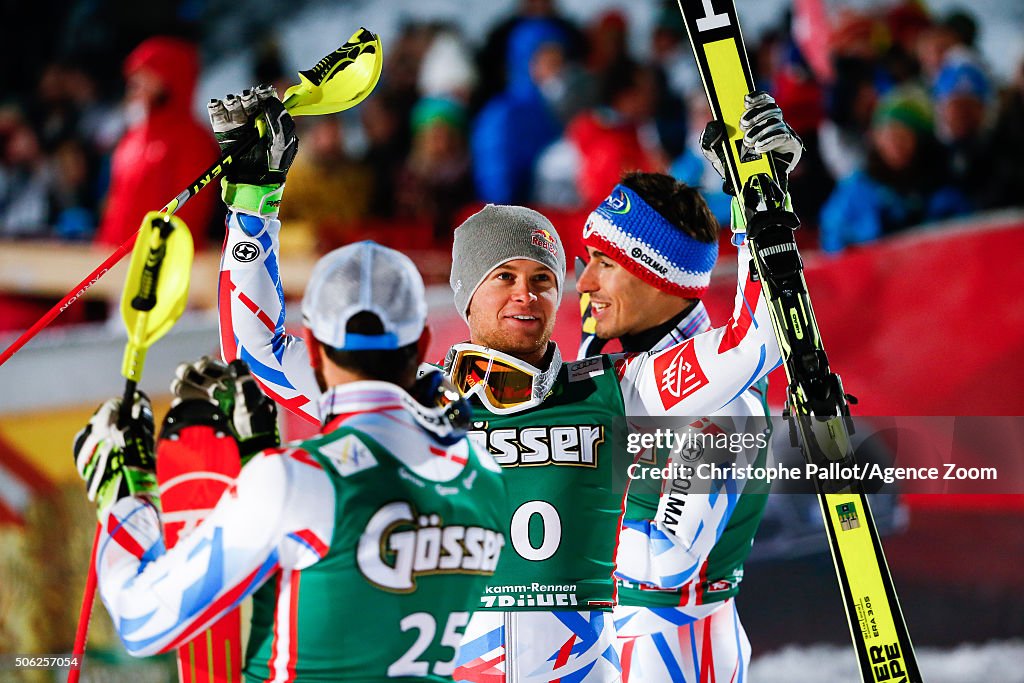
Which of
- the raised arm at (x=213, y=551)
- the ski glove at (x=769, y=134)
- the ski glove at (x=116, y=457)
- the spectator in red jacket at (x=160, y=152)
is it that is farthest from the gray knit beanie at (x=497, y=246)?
the spectator in red jacket at (x=160, y=152)

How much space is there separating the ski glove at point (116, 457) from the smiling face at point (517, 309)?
3.73 ft

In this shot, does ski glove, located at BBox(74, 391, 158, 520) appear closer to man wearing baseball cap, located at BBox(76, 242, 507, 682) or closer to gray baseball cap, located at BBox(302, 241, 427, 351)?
man wearing baseball cap, located at BBox(76, 242, 507, 682)

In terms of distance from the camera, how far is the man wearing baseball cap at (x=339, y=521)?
2312 mm

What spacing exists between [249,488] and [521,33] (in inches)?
276

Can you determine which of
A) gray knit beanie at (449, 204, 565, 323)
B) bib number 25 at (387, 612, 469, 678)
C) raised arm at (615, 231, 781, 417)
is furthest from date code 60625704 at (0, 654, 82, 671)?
bib number 25 at (387, 612, 469, 678)

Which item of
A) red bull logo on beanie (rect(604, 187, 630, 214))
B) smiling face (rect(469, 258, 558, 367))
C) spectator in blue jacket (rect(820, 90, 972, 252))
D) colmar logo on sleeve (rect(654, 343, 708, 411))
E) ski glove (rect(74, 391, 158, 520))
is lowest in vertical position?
ski glove (rect(74, 391, 158, 520))

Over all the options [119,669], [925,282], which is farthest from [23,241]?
[925,282]

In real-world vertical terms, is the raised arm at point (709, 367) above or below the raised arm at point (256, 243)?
below

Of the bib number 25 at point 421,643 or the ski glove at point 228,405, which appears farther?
the ski glove at point 228,405

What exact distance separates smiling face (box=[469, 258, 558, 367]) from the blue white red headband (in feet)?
1.22

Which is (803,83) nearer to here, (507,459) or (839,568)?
(839,568)

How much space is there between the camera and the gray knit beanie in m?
3.56

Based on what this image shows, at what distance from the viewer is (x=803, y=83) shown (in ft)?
25.0

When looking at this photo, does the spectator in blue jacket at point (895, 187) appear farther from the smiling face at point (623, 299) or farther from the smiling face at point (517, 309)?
the smiling face at point (517, 309)
